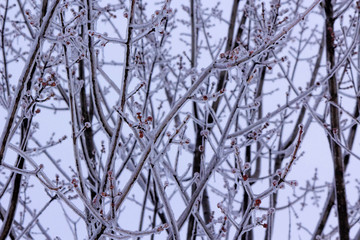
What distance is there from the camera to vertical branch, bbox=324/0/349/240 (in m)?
3.06

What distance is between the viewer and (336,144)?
3.21m

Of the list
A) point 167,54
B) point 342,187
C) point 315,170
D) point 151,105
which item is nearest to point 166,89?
point 167,54

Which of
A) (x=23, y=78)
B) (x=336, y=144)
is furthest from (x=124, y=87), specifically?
(x=336, y=144)

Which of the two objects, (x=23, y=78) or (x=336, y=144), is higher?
(x=336, y=144)

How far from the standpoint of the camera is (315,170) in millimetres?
5379

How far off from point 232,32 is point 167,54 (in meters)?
1.36

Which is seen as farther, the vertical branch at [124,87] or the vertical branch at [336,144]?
the vertical branch at [336,144]

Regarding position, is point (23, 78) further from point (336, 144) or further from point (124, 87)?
point (336, 144)

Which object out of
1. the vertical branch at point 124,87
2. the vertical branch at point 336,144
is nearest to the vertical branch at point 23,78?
the vertical branch at point 124,87

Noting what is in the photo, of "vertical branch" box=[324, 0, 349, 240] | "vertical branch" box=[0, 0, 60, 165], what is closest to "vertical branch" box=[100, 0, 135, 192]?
"vertical branch" box=[0, 0, 60, 165]

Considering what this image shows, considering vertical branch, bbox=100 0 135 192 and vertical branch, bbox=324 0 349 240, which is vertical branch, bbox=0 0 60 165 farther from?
vertical branch, bbox=324 0 349 240

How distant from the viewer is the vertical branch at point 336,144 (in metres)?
3.06

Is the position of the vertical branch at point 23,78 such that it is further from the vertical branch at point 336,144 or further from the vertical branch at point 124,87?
the vertical branch at point 336,144

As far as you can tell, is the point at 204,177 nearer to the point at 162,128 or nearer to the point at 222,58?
the point at 162,128
